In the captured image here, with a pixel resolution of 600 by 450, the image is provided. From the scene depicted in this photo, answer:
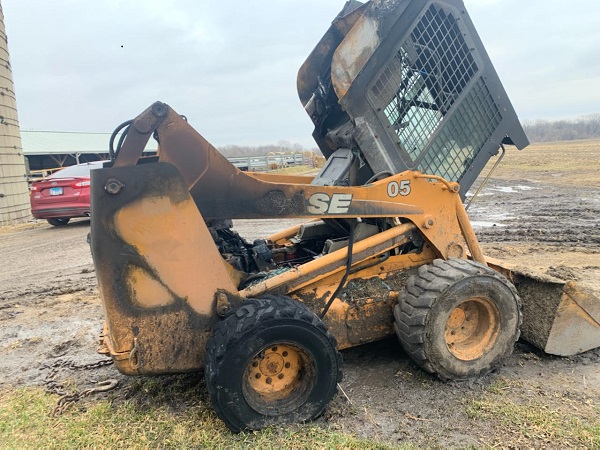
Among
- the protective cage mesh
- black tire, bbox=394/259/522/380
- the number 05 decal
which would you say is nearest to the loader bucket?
black tire, bbox=394/259/522/380

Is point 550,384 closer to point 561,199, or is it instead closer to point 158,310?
point 158,310

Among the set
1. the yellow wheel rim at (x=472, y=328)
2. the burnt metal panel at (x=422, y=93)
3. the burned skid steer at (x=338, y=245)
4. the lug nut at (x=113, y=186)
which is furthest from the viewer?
the burnt metal panel at (x=422, y=93)

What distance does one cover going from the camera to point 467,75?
4102 mm

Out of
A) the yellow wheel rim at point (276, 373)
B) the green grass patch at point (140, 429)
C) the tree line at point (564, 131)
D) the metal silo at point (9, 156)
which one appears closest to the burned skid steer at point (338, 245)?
the yellow wheel rim at point (276, 373)

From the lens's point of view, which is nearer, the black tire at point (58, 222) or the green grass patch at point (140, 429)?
the green grass patch at point (140, 429)

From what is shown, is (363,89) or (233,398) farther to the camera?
(363,89)

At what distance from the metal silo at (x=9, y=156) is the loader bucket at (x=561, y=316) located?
14.4m

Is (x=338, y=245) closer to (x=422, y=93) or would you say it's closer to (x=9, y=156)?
(x=422, y=93)

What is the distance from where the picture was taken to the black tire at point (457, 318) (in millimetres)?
3352

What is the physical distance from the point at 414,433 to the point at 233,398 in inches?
43.8

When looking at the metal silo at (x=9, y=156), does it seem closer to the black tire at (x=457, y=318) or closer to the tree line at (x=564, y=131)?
the black tire at (x=457, y=318)

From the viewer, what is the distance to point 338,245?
368 cm

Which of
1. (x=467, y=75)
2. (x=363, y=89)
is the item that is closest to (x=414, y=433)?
(x=363, y=89)

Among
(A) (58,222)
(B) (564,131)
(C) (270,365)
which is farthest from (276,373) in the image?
(B) (564,131)
